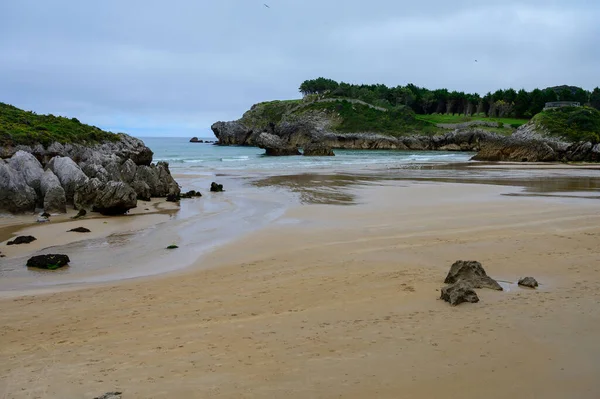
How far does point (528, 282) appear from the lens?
6.59 m

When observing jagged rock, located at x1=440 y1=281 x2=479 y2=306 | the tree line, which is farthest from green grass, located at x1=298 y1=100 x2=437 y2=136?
jagged rock, located at x1=440 y1=281 x2=479 y2=306

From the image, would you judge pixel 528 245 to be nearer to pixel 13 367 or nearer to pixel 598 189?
pixel 13 367

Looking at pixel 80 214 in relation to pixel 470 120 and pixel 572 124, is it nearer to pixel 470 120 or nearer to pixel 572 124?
pixel 572 124

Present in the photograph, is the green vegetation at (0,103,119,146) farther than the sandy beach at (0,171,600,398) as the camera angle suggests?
Yes

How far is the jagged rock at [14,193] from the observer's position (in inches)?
547

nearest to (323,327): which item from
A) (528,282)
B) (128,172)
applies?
(528,282)

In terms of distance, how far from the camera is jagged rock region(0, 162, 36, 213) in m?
13.9

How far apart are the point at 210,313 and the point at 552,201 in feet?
44.9

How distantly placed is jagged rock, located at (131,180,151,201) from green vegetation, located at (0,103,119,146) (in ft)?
21.6

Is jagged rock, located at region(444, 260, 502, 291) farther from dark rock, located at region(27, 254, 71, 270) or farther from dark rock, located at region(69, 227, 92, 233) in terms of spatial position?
dark rock, located at region(69, 227, 92, 233)

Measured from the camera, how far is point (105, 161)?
19.8 m

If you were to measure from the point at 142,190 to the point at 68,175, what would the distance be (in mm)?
2665

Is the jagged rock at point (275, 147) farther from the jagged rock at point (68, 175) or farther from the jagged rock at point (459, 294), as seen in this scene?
the jagged rock at point (459, 294)

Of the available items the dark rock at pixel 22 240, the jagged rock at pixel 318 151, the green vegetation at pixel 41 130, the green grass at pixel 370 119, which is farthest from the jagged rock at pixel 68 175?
the green grass at pixel 370 119
